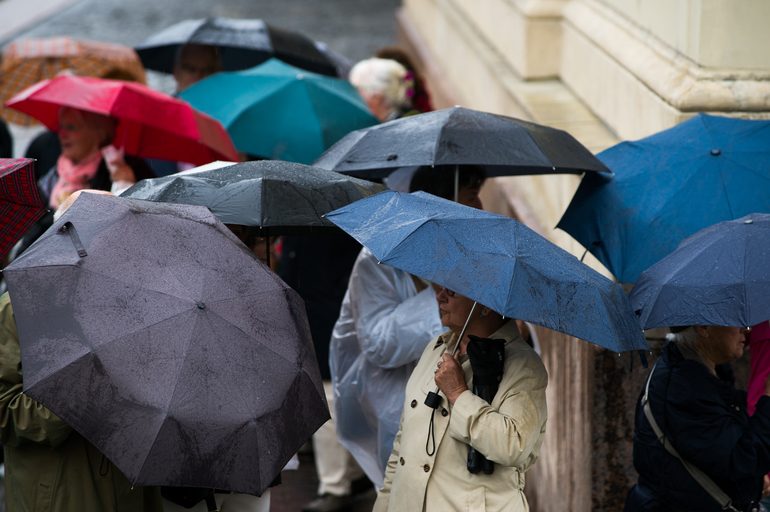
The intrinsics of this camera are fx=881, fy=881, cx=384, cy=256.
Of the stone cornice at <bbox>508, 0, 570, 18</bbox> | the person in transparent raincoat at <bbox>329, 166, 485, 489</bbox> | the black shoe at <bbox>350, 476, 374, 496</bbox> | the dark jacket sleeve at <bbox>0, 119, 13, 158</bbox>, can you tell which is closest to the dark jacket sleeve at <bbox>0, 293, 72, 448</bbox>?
the person in transparent raincoat at <bbox>329, 166, 485, 489</bbox>

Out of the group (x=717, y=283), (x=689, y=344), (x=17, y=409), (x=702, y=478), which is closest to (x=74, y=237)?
(x=17, y=409)

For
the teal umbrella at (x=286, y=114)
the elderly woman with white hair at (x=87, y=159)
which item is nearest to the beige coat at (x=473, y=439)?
the elderly woman with white hair at (x=87, y=159)

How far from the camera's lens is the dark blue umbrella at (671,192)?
344cm

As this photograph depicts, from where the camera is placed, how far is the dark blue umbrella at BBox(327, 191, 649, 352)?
2.53 metres

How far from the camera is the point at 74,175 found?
5273 mm

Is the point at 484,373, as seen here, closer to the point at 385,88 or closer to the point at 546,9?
the point at 385,88

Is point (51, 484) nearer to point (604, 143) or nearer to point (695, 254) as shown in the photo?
point (695, 254)

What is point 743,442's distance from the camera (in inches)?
122

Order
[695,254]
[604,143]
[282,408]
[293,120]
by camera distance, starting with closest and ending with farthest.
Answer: [282,408]
[695,254]
[604,143]
[293,120]

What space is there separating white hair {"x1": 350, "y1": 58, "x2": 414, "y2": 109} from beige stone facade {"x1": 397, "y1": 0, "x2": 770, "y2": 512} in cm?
80

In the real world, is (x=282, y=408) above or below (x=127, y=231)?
below

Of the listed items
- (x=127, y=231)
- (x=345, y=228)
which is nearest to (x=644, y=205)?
(x=345, y=228)

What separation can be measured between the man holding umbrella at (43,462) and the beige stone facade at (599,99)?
7.63ft

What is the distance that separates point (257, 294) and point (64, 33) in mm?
15654
